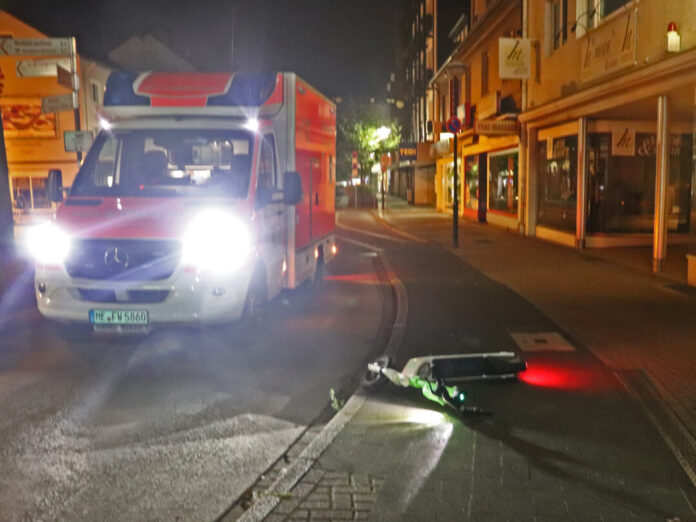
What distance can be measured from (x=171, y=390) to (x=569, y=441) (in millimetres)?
3394

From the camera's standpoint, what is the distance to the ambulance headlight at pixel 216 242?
7.41 metres

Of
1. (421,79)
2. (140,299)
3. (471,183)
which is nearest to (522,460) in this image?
(140,299)

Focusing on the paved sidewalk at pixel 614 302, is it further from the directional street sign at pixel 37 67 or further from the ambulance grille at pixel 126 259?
the directional street sign at pixel 37 67

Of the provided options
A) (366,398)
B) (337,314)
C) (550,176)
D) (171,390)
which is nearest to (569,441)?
(366,398)

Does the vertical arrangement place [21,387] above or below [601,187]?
below

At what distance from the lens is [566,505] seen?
416cm

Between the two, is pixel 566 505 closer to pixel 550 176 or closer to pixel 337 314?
pixel 337 314

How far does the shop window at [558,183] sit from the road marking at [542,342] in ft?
34.5

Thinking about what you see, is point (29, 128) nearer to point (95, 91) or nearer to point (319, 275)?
point (95, 91)

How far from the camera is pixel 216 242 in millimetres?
7500

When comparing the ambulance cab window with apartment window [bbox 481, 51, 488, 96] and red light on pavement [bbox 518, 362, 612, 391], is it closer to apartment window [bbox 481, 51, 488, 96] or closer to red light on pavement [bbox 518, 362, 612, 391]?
red light on pavement [bbox 518, 362, 612, 391]

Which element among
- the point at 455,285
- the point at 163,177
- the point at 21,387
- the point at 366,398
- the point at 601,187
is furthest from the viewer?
the point at 601,187

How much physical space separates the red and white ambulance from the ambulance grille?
0.01m

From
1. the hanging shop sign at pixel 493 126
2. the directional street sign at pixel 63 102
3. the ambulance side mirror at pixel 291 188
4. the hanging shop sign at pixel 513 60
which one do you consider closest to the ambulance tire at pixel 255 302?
the ambulance side mirror at pixel 291 188
